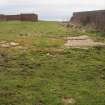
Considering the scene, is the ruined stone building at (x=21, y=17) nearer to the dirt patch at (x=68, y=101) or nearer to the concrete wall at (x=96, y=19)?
the concrete wall at (x=96, y=19)

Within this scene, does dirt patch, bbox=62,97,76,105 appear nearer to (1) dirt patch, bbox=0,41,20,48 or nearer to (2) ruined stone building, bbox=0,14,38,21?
(1) dirt patch, bbox=0,41,20,48

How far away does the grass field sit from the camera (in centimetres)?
636

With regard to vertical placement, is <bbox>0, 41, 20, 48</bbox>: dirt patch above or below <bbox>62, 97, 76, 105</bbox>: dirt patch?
above

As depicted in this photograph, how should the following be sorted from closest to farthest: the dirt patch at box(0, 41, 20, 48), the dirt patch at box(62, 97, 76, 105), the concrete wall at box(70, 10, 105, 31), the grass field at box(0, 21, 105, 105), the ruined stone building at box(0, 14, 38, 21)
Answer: the dirt patch at box(62, 97, 76, 105) → the grass field at box(0, 21, 105, 105) → the dirt patch at box(0, 41, 20, 48) → the concrete wall at box(70, 10, 105, 31) → the ruined stone building at box(0, 14, 38, 21)

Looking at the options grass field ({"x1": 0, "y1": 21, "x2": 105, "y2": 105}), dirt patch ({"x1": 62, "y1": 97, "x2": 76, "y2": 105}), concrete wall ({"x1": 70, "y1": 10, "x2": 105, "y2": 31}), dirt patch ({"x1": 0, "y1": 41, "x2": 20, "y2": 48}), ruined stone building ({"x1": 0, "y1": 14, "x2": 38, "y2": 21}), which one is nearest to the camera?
dirt patch ({"x1": 62, "y1": 97, "x2": 76, "y2": 105})

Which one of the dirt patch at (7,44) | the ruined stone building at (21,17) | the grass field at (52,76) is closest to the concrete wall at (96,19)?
the ruined stone building at (21,17)

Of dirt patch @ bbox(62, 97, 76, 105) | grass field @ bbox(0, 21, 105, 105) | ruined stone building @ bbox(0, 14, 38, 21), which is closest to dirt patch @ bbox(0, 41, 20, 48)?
grass field @ bbox(0, 21, 105, 105)

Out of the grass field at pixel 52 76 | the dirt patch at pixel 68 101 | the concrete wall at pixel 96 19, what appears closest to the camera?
the dirt patch at pixel 68 101

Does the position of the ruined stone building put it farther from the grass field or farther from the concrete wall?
the grass field

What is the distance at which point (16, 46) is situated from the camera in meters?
11.6

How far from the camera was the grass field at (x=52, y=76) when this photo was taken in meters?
6.36

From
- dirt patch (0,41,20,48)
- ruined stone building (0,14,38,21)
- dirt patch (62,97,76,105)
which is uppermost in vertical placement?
ruined stone building (0,14,38,21)

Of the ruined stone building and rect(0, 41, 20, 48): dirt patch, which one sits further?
the ruined stone building

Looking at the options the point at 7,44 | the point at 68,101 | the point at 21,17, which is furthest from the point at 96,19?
the point at 68,101
